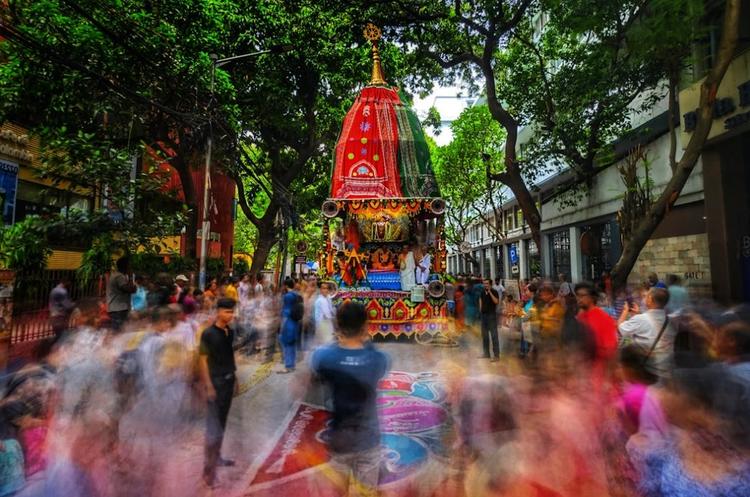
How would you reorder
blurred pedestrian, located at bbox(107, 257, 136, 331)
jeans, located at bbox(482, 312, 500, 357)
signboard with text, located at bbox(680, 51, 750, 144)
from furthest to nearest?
signboard with text, located at bbox(680, 51, 750, 144)
jeans, located at bbox(482, 312, 500, 357)
blurred pedestrian, located at bbox(107, 257, 136, 331)

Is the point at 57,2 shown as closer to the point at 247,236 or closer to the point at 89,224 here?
the point at 89,224

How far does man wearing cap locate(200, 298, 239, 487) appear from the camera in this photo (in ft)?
14.0

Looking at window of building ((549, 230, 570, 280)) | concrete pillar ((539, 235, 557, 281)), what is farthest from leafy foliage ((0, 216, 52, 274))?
concrete pillar ((539, 235, 557, 281))

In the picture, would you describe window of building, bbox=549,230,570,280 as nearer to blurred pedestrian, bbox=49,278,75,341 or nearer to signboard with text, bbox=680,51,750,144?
signboard with text, bbox=680,51,750,144

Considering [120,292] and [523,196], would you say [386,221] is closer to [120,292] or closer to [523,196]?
[523,196]

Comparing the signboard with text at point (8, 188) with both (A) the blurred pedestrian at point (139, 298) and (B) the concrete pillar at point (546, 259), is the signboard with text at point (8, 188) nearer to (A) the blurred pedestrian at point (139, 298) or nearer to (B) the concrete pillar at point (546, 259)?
(A) the blurred pedestrian at point (139, 298)

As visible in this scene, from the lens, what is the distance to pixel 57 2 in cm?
1112

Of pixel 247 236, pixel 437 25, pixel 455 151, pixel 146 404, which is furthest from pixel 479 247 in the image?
pixel 146 404

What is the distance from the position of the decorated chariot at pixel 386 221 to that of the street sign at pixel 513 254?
61.3 feet

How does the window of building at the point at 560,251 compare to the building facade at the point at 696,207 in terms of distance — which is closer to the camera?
the building facade at the point at 696,207

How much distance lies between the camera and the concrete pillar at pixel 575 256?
20.7 metres

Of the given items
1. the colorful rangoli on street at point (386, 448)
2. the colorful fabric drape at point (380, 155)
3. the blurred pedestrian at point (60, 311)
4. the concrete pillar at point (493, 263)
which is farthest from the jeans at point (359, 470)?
the concrete pillar at point (493, 263)

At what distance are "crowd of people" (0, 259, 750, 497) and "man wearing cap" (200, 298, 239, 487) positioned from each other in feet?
0.04

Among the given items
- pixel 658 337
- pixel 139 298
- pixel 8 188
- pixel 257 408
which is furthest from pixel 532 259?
pixel 8 188
